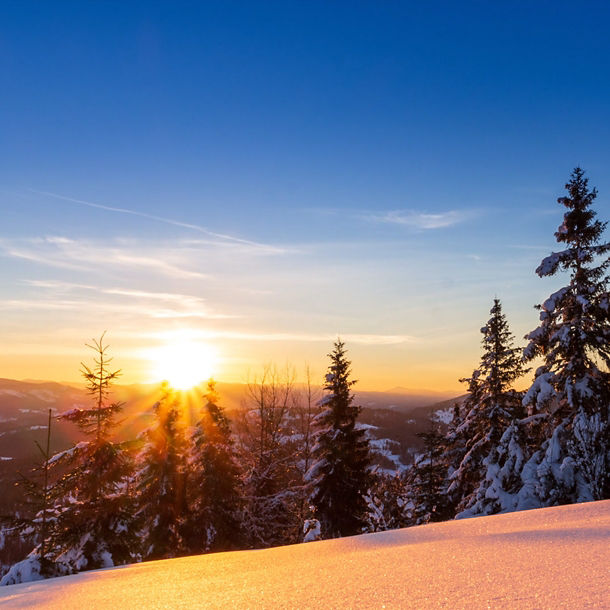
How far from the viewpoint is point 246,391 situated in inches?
1389

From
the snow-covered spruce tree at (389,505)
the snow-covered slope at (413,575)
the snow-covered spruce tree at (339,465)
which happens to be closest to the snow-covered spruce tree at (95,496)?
the snow-covered spruce tree at (339,465)

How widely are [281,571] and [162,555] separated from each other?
23.5 m

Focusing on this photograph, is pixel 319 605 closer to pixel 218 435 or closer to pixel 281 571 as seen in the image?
pixel 281 571

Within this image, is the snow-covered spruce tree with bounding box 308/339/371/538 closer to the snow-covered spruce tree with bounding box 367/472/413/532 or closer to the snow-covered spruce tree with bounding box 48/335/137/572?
the snow-covered spruce tree with bounding box 367/472/413/532

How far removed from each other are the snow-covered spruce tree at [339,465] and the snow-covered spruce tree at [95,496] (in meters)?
9.33

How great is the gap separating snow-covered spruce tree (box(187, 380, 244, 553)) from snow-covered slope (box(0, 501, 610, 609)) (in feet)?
66.2

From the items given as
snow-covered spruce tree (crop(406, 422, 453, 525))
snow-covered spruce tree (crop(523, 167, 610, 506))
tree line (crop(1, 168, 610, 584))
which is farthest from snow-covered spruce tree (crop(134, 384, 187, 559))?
snow-covered spruce tree (crop(523, 167, 610, 506))

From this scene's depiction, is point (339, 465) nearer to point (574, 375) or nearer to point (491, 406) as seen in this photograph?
point (491, 406)

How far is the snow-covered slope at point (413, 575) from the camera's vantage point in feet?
11.9

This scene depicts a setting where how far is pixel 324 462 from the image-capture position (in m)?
24.8

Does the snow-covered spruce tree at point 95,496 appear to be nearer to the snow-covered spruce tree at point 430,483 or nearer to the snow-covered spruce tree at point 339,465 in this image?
the snow-covered spruce tree at point 339,465

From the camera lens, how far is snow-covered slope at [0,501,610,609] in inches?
143

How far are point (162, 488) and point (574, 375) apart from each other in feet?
70.1

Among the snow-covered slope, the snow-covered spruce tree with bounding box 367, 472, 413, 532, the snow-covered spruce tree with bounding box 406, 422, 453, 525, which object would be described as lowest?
the snow-covered spruce tree with bounding box 367, 472, 413, 532
